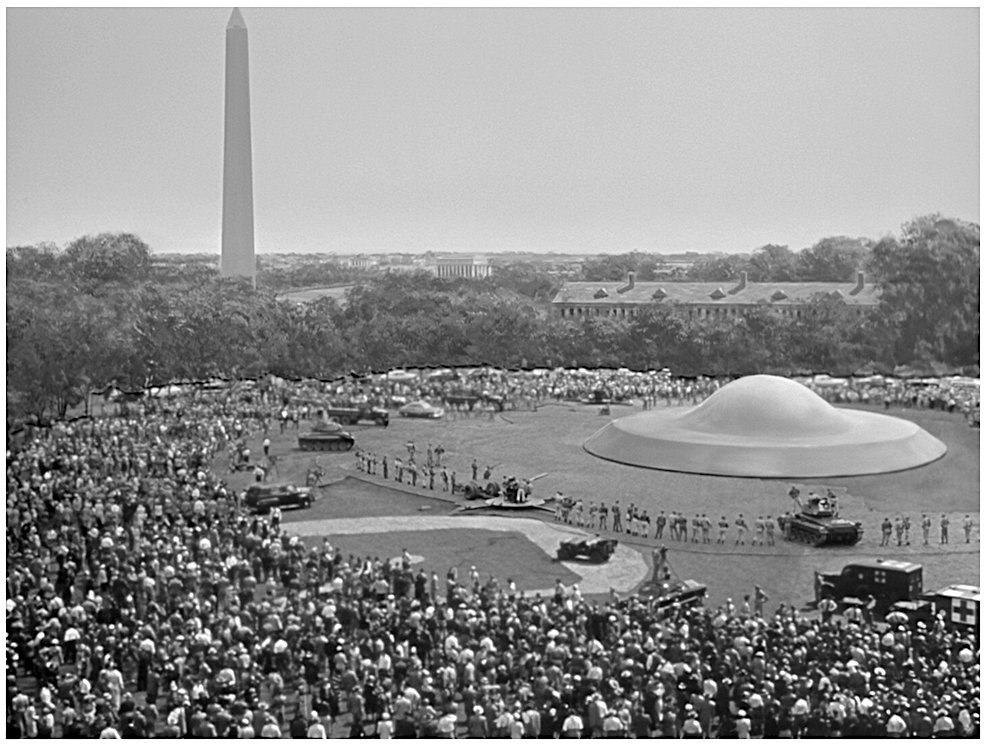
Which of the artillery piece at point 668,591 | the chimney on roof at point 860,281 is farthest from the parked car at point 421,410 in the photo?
the chimney on roof at point 860,281

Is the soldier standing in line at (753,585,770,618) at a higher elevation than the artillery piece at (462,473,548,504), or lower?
lower

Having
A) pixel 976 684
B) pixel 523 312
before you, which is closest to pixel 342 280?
pixel 523 312

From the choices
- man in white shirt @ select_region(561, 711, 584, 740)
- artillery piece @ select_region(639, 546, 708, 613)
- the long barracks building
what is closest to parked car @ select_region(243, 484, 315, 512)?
artillery piece @ select_region(639, 546, 708, 613)

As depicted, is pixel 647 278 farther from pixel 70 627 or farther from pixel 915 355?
pixel 70 627

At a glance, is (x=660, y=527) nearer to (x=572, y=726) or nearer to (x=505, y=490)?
(x=505, y=490)

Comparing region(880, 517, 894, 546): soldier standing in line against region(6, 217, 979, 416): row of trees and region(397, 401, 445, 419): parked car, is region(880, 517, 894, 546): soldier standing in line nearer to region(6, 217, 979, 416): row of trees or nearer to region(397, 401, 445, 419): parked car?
region(6, 217, 979, 416): row of trees

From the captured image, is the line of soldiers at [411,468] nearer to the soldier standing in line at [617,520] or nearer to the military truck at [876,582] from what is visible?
the soldier standing in line at [617,520]
